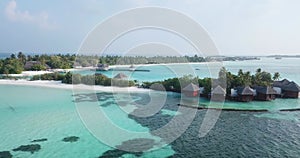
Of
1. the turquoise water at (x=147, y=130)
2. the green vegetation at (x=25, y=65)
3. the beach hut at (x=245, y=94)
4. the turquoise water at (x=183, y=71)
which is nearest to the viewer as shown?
the turquoise water at (x=147, y=130)

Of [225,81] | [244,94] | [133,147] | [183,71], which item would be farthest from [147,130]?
[183,71]

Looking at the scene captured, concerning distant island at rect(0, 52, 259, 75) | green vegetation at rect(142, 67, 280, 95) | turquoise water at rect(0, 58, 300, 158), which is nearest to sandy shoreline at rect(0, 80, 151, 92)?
Result: green vegetation at rect(142, 67, 280, 95)

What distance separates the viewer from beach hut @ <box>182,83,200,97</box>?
829 inches

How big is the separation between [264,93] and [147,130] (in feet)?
40.5

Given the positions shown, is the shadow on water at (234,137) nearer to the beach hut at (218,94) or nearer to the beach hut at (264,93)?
the beach hut at (218,94)

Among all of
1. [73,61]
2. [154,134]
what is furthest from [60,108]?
[73,61]

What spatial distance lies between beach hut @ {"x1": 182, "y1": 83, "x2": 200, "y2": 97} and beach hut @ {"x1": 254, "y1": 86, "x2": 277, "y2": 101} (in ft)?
16.2

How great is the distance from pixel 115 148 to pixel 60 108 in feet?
28.7

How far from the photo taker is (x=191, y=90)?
69.4 ft

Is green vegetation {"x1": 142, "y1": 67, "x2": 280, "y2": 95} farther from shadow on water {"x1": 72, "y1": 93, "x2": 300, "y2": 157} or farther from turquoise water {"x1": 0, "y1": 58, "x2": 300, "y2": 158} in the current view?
shadow on water {"x1": 72, "y1": 93, "x2": 300, "y2": 157}

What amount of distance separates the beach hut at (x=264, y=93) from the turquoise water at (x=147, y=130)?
2.47 ft

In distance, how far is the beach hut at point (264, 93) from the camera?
20116 millimetres

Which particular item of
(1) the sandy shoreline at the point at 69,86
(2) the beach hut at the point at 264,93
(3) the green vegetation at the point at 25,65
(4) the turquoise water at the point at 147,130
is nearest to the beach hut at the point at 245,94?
(4) the turquoise water at the point at 147,130

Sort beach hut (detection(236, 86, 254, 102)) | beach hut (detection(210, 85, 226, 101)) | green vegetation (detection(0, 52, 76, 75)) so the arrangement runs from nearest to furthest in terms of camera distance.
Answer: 1. beach hut (detection(236, 86, 254, 102))
2. beach hut (detection(210, 85, 226, 101))
3. green vegetation (detection(0, 52, 76, 75))
